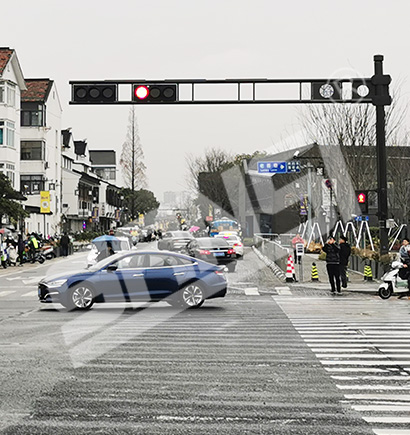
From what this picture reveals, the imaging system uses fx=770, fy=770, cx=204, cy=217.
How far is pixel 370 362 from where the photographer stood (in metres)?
10.3

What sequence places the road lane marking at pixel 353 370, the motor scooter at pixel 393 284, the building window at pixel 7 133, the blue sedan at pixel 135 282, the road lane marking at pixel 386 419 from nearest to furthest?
the road lane marking at pixel 386 419
the road lane marking at pixel 353 370
the blue sedan at pixel 135 282
the motor scooter at pixel 393 284
the building window at pixel 7 133

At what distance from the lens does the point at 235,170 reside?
108500 mm

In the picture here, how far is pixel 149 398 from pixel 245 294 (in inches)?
609

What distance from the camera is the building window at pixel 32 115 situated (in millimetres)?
72000

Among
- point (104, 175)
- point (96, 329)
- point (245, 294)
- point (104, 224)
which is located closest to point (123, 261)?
point (96, 329)

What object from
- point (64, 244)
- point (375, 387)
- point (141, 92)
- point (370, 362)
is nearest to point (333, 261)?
point (141, 92)

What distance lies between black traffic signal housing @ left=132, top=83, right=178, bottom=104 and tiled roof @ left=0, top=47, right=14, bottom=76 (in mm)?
36783

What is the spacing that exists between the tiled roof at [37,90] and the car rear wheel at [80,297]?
5738 cm

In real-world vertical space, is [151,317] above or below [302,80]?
below

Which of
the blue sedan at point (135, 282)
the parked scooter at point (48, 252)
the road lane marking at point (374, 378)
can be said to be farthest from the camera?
the parked scooter at point (48, 252)

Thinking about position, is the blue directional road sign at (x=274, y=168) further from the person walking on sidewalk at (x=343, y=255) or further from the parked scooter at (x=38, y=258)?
the person walking on sidewalk at (x=343, y=255)

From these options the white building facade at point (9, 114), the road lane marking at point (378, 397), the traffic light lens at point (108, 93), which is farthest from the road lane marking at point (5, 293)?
the white building facade at point (9, 114)

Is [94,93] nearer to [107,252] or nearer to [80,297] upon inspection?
[80,297]

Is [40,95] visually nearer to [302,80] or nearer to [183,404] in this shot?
[302,80]
